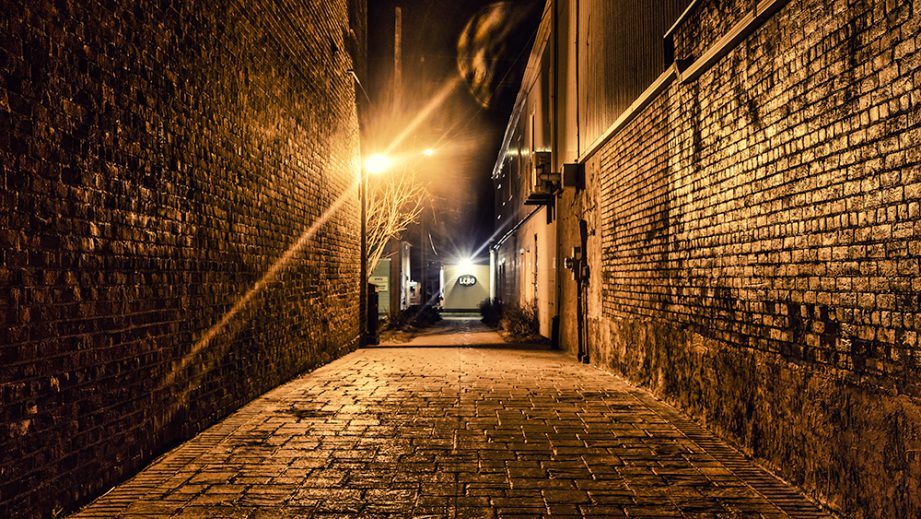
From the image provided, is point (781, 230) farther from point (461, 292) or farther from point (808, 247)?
point (461, 292)

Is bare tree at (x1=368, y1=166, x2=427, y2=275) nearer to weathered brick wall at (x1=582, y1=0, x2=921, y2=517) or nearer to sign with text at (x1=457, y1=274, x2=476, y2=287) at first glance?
sign with text at (x1=457, y1=274, x2=476, y2=287)

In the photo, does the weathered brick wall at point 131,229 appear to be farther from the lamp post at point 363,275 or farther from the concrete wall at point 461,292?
the concrete wall at point 461,292

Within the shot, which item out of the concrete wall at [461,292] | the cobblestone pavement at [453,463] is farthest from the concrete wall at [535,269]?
the cobblestone pavement at [453,463]

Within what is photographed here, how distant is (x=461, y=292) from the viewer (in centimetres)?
3478

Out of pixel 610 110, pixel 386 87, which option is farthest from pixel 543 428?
pixel 386 87

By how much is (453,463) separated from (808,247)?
119 inches

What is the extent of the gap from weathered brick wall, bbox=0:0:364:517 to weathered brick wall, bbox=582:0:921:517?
4.79 meters

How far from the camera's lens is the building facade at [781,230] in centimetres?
342

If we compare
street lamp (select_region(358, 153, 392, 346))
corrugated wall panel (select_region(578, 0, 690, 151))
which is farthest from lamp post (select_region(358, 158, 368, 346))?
corrugated wall panel (select_region(578, 0, 690, 151))

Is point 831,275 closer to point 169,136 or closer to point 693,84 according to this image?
point 693,84

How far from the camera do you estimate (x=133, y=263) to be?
468cm

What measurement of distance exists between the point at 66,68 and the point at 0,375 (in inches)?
74.6

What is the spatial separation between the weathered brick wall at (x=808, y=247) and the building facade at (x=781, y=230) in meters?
0.01

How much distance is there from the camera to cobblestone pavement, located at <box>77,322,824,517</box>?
392cm
